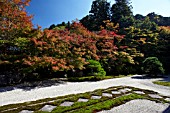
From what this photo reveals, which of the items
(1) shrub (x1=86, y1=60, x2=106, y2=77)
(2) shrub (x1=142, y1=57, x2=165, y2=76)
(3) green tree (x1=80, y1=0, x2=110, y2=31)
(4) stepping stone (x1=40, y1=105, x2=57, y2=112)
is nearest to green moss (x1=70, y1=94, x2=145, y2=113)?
(4) stepping stone (x1=40, y1=105, x2=57, y2=112)

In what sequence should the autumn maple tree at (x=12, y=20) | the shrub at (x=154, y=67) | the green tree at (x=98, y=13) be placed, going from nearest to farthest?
the autumn maple tree at (x=12, y=20) < the shrub at (x=154, y=67) < the green tree at (x=98, y=13)

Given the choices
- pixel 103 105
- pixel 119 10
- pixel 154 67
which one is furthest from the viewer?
pixel 119 10

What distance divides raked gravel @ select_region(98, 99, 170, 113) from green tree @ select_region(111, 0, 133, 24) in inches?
1023

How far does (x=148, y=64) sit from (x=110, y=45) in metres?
3.98

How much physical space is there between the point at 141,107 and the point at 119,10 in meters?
29.4

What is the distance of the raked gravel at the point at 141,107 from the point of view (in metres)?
6.46

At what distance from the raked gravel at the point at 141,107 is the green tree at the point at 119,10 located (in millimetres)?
25992

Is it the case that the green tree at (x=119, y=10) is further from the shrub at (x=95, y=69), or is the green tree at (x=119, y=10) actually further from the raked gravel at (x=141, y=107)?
the raked gravel at (x=141, y=107)

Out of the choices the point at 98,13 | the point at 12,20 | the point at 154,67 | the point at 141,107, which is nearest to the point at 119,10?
the point at 98,13

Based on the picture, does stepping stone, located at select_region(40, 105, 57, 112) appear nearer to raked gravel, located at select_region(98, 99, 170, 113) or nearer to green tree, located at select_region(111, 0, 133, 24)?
raked gravel, located at select_region(98, 99, 170, 113)

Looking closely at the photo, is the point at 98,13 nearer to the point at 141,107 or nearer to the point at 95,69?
the point at 95,69

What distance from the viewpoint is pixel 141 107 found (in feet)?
22.6

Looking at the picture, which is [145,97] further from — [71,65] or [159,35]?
[159,35]

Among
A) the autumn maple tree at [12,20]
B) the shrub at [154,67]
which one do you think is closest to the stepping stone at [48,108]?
the autumn maple tree at [12,20]
